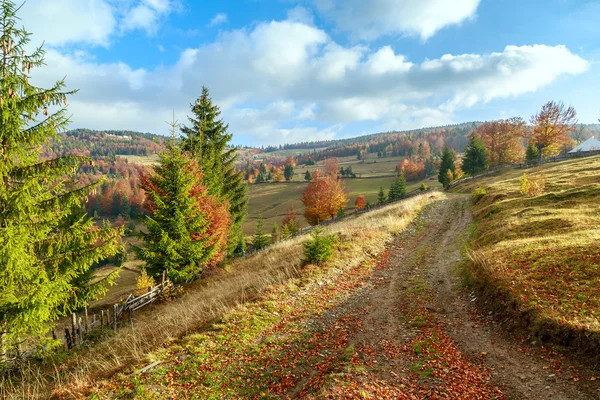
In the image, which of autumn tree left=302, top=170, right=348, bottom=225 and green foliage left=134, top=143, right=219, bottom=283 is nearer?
green foliage left=134, top=143, right=219, bottom=283

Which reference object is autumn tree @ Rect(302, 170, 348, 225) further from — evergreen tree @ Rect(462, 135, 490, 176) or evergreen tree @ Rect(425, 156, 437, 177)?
evergreen tree @ Rect(425, 156, 437, 177)

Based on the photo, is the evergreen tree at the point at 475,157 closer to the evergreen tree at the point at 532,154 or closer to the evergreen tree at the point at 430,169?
the evergreen tree at the point at 532,154

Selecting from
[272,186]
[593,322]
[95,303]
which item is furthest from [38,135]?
[272,186]

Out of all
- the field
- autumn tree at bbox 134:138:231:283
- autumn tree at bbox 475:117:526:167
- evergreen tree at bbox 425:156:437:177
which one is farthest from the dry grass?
evergreen tree at bbox 425:156:437:177

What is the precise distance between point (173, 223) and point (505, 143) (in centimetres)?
7532

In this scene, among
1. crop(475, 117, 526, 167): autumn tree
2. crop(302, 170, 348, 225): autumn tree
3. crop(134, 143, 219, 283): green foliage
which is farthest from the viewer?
crop(475, 117, 526, 167): autumn tree

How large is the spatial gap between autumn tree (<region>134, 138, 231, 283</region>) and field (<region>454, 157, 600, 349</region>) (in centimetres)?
1519

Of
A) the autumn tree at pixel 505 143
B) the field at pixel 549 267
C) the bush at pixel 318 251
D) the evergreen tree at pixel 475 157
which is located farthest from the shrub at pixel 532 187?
the autumn tree at pixel 505 143

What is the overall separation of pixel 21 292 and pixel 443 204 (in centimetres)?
3586

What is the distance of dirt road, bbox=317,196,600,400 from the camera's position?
6117mm

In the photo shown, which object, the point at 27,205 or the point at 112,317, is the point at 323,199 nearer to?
the point at 112,317

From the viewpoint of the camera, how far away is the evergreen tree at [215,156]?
80.6ft

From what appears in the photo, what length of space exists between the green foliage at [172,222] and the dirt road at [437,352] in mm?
11212

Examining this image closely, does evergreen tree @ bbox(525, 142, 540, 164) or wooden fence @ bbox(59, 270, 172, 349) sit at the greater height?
evergreen tree @ bbox(525, 142, 540, 164)
